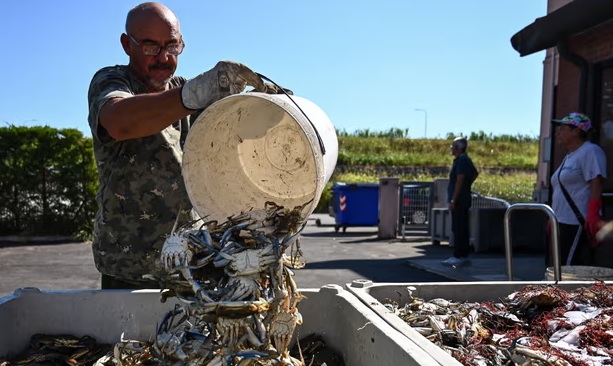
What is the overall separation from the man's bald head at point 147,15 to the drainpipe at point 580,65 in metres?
6.46

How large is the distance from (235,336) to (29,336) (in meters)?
1.02

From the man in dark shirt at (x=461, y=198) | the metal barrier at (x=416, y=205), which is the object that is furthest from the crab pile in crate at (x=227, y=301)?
the metal barrier at (x=416, y=205)

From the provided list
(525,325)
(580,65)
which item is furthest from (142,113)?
(580,65)

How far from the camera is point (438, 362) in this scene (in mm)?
1574

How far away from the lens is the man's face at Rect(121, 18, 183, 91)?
2.61 meters

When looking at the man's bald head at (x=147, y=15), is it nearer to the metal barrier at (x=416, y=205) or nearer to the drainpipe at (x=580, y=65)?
the drainpipe at (x=580, y=65)

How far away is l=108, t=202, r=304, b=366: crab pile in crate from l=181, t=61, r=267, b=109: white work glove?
454mm

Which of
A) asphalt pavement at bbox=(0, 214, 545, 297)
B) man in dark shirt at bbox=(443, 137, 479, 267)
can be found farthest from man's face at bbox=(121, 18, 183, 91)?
man in dark shirt at bbox=(443, 137, 479, 267)

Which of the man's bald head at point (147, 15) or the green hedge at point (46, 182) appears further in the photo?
the green hedge at point (46, 182)

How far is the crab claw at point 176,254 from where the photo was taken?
1.82 m

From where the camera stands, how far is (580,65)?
25.8 feet

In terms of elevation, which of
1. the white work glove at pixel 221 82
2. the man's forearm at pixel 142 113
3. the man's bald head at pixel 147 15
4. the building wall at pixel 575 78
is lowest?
the man's forearm at pixel 142 113

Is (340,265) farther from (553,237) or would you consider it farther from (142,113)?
(142,113)

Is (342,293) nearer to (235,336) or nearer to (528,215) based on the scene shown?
(235,336)
